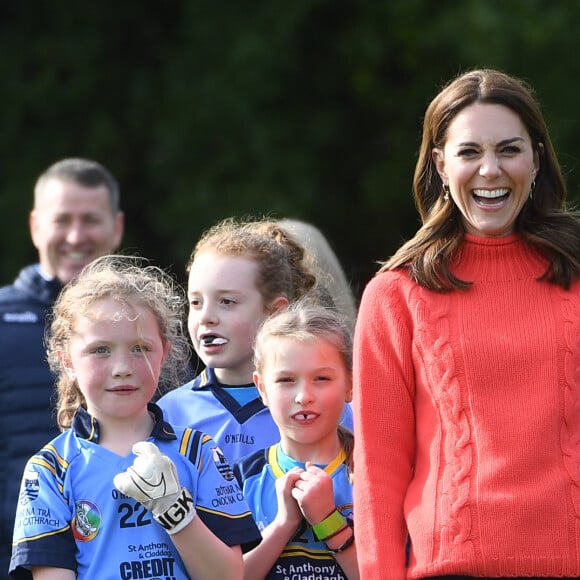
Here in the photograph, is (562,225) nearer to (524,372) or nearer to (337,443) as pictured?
(524,372)

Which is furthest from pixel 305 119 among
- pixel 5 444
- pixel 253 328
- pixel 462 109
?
pixel 462 109

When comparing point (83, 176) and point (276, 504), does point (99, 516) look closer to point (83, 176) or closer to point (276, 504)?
point (276, 504)

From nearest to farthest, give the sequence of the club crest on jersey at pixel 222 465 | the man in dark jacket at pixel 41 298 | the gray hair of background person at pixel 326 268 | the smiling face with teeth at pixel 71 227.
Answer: the club crest on jersey at pixel 222 465, the gray hair of background person at pixel 326 268, the man in dark jacket at pixel 41 298, the smiling face with teeth at pixel 71 227

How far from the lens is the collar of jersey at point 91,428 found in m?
3.05

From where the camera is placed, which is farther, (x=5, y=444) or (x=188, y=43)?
(x=188, y=43)

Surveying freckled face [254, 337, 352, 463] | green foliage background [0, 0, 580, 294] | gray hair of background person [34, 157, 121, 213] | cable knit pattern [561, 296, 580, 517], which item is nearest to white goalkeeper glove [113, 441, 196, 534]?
freckled face [254, 337, 352, 463]

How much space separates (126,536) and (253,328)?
984 mm

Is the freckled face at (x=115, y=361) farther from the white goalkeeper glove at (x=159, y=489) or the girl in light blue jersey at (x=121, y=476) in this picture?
the white goalkeeper glove at (x=159, y=489)

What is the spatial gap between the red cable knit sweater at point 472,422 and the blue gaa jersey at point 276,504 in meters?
0.34

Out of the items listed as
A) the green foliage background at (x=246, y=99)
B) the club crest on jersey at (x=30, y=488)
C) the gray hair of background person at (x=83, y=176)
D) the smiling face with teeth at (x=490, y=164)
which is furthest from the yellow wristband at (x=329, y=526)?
the green foliage background at (x=246, y=99)

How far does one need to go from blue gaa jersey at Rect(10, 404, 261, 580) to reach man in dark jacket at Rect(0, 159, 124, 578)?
164 centimetres

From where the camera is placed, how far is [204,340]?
375cm

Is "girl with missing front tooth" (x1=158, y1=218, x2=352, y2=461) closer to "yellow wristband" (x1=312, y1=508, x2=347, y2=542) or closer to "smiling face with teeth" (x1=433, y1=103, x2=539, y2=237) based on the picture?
"yellow wristband" (x1=312, y1=508, x2=347, y2=542)

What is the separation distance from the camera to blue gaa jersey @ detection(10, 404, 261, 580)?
2.91 meters
